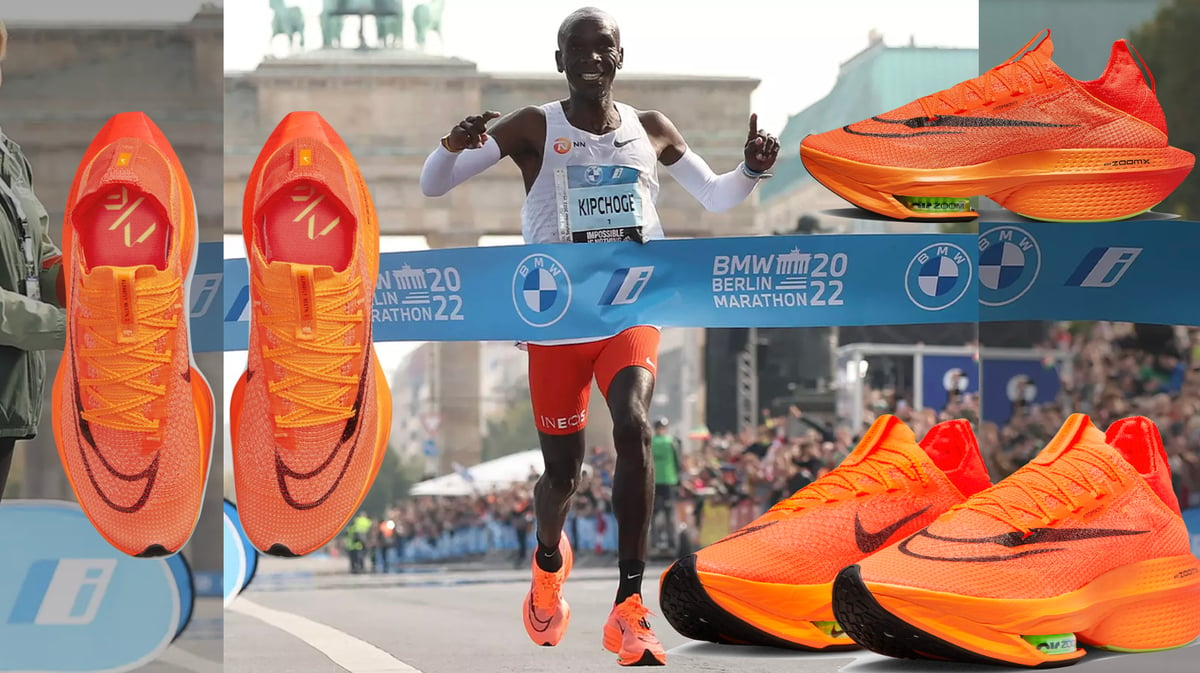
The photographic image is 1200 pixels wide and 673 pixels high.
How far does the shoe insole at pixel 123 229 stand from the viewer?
3.25 metres

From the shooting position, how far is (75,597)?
3.58m

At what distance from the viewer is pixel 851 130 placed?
3387mm

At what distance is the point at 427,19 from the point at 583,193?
1.33m

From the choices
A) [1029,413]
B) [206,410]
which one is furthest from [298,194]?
[1029,413]

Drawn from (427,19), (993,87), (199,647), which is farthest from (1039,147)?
(199,647)

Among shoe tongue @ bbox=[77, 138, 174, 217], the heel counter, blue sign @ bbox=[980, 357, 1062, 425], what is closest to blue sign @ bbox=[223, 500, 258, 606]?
shoe tongue @ bbox=[77, 138, 174, 217]

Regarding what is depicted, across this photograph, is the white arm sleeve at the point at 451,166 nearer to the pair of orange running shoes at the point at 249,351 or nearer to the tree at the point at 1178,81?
the pair of orange running shoes at the point at 249,351

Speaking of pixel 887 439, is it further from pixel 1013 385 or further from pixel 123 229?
pixel 123 229

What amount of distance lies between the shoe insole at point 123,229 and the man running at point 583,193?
67cm

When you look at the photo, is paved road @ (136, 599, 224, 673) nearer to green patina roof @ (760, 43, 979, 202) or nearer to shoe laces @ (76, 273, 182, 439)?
shoe laces @ (76, 273, 182, 439)

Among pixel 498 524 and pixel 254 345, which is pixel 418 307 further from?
pixel 498 524

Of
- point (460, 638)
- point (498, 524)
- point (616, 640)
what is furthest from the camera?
point (498, 524)

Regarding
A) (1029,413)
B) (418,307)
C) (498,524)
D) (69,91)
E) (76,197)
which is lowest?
(498,524)

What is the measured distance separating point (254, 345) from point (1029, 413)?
6.57 ft
